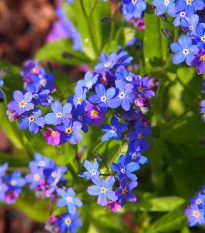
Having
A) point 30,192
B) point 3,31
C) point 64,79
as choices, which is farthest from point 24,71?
point 3,31

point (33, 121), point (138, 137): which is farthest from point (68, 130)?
point (138, 137)

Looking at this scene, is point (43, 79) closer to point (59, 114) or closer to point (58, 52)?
point (59, 114)

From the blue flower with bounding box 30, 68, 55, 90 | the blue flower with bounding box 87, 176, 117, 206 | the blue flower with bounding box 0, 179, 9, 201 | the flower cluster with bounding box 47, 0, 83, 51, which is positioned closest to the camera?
the blue flower with bounding box 87, 176, 117, 206

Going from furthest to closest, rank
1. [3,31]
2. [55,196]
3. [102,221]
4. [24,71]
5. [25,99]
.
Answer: [3,31]
[102,221]
[24,71]
[55,196]
[25,99]

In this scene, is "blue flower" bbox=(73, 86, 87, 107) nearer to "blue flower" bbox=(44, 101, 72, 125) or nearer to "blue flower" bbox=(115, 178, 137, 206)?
"blue flower" bbox=(44, 101, 72, 125)

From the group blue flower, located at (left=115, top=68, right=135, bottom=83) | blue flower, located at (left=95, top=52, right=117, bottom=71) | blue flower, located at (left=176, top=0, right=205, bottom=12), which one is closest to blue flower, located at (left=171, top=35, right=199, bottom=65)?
blue flower, located at (left=176, top=0, right=205, bottom=12)

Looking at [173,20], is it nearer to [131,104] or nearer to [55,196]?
[131,104]
